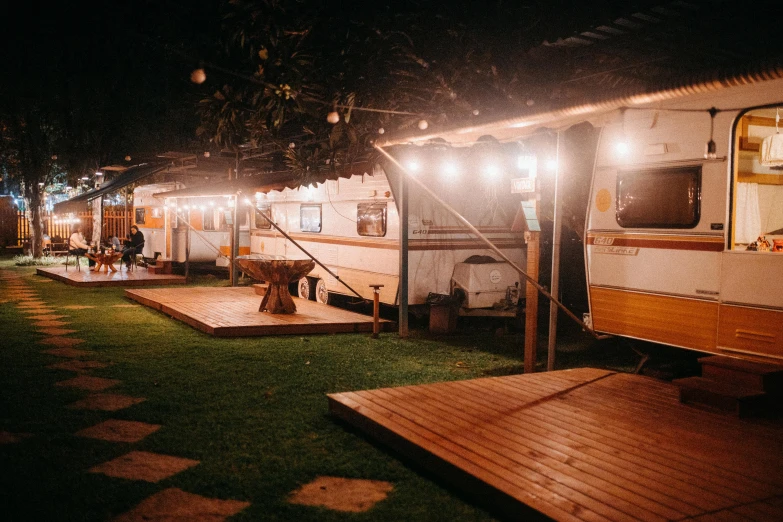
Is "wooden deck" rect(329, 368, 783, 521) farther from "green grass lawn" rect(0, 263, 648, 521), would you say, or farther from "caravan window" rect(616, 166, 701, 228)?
"caravan window" rect(616, 166, 701, 228)

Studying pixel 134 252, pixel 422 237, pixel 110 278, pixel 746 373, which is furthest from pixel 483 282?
pixel 134 252

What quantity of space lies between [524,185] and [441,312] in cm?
339

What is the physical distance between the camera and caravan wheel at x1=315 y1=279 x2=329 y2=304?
40.5 feet

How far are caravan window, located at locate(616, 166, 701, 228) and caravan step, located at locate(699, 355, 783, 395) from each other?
49.3 inches

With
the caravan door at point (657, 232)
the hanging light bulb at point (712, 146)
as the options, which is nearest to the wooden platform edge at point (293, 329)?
the caravan door at point (657, 232)

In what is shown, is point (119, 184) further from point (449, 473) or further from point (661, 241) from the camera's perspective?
point (449, 473)

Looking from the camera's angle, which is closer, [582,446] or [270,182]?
[582,446]

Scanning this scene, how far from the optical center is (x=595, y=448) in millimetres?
4270

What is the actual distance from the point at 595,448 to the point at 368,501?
1.52 metres

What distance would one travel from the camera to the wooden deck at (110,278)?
15.2 metres

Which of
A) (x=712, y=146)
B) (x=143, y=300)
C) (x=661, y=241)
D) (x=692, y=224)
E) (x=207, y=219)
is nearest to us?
(x=712, y=146)

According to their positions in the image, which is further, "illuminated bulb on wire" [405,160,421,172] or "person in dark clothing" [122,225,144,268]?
"person in dark clothing" [122,225,144,268]

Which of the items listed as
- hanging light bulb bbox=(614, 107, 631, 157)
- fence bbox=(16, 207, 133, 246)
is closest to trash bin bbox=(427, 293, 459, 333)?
hanging light bulb bbox=(614, 107, 631, 157)

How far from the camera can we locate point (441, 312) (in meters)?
9.84
